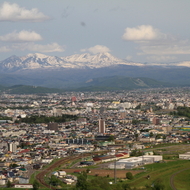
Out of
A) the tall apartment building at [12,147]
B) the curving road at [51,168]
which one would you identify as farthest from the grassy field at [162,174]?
the tall apartment building at [12,147]

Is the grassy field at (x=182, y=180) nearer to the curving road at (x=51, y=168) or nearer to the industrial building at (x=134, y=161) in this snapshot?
the industrial building at (x=134, y=161)

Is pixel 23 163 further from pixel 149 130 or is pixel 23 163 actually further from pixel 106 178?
pixel 149 130

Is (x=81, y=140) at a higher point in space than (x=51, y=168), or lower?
higher

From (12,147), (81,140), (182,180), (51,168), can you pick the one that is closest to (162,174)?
(182,180)

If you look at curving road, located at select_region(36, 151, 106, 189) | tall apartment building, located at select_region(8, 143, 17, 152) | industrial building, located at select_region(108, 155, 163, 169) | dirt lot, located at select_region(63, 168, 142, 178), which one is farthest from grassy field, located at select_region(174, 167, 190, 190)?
tall apartment building, located at select_region(8, 143, 17, 152)

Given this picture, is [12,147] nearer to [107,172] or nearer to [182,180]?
[107,172]

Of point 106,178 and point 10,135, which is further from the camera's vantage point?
point 10,135

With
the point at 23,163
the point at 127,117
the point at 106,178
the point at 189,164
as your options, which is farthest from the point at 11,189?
the point at 127,117

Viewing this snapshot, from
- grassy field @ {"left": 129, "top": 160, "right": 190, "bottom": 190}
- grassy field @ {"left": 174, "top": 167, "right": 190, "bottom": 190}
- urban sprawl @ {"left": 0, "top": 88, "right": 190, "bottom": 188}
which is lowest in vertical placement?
grassy field @ {"left": 174, "top": 167, "right": 190, "bottom": 190}

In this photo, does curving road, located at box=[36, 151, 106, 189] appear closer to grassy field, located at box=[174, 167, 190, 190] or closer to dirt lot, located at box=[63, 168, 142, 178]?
dirt lot, located at box=[63, 168, 142, 178]

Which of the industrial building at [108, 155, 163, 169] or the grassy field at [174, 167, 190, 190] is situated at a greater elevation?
the industrial building at [108, 155, 163, 169]

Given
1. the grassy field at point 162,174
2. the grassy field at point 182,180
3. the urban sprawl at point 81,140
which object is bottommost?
the grassy field at point 182,180
